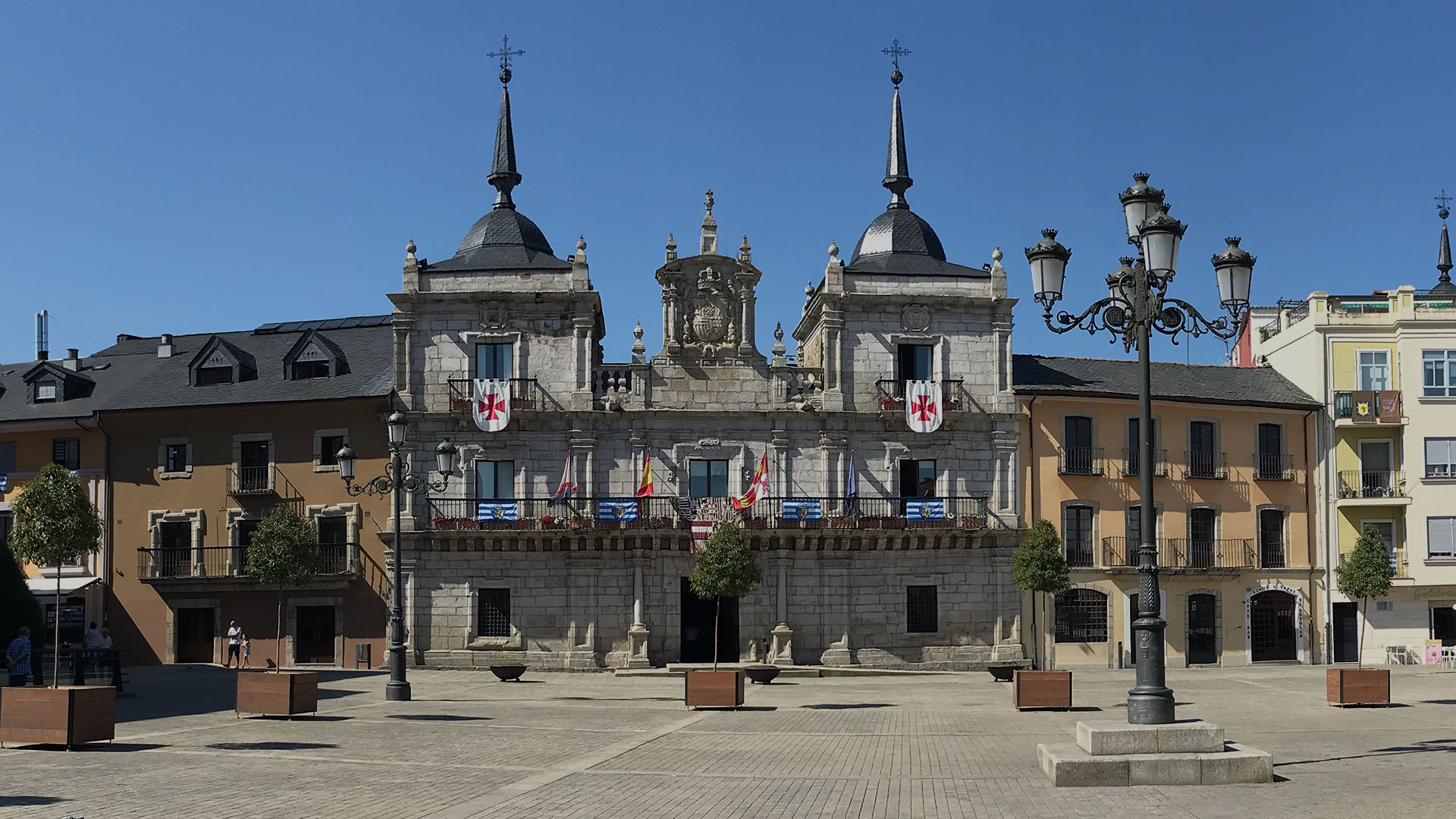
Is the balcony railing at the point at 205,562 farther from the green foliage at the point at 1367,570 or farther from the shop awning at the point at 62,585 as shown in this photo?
the green foliage at the point at 1367,570

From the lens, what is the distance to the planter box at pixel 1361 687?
89.7 ft

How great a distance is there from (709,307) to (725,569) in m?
9.63

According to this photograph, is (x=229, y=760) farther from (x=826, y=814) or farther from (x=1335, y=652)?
(x=1335, y=652)

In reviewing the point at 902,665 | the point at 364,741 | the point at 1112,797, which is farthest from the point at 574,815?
the point at 902,665

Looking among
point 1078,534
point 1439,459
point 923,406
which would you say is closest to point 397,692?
point 923,406

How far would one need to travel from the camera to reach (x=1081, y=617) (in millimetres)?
44531

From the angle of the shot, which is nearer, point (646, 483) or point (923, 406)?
point (646, 483)

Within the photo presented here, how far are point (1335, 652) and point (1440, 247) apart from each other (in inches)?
908

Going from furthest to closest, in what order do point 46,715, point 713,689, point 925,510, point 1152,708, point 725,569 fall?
point 925,510
point 725,569
point 713,689
point 46,715
point 1152,708

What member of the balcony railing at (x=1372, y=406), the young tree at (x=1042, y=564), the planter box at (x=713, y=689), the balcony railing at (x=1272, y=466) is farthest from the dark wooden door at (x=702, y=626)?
the balcony railing at (x=1372, y=406)

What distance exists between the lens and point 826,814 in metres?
14.3

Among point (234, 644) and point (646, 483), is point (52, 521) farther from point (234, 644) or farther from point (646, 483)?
point (646, 483)

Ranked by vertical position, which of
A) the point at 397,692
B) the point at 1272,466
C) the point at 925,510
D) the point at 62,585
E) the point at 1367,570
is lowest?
the point at 397,692

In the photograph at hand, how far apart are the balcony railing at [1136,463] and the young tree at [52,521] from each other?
3120 cm
